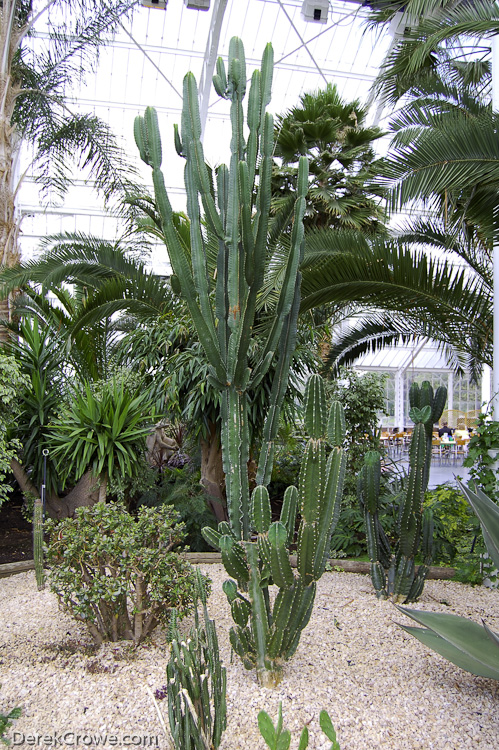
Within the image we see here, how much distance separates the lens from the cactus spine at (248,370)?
2.49m

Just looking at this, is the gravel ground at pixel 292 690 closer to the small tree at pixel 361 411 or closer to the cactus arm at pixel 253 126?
the cactus arm at pixel 253 126

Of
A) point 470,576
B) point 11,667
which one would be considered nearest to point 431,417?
point 470,576

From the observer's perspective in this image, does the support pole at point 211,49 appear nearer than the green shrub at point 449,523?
No

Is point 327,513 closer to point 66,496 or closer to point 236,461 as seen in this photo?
point 236,461

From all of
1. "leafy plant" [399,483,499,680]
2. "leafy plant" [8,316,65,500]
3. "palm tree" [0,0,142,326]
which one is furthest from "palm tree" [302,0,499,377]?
"palm tree" [0,0,142,326]

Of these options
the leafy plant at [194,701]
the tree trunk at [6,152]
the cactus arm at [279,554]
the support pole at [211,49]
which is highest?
the support pole at [211,49]

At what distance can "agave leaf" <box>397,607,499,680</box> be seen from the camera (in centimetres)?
232

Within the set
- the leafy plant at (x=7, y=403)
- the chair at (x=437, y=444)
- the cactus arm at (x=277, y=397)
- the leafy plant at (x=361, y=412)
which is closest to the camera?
the cactus arm at (x=277, y=397)

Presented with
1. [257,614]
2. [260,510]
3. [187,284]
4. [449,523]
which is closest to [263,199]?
[187,284]

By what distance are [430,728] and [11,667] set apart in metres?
1.83

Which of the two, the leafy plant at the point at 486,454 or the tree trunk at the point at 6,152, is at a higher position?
the tree trunk at the point at 6,152

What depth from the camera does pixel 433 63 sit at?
17.9 feet

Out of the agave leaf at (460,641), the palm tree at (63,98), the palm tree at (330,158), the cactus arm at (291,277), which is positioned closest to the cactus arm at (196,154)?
the cactus arm at (291,277)

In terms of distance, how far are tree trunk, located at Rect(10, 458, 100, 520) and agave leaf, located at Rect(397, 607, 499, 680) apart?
11.3 feet
